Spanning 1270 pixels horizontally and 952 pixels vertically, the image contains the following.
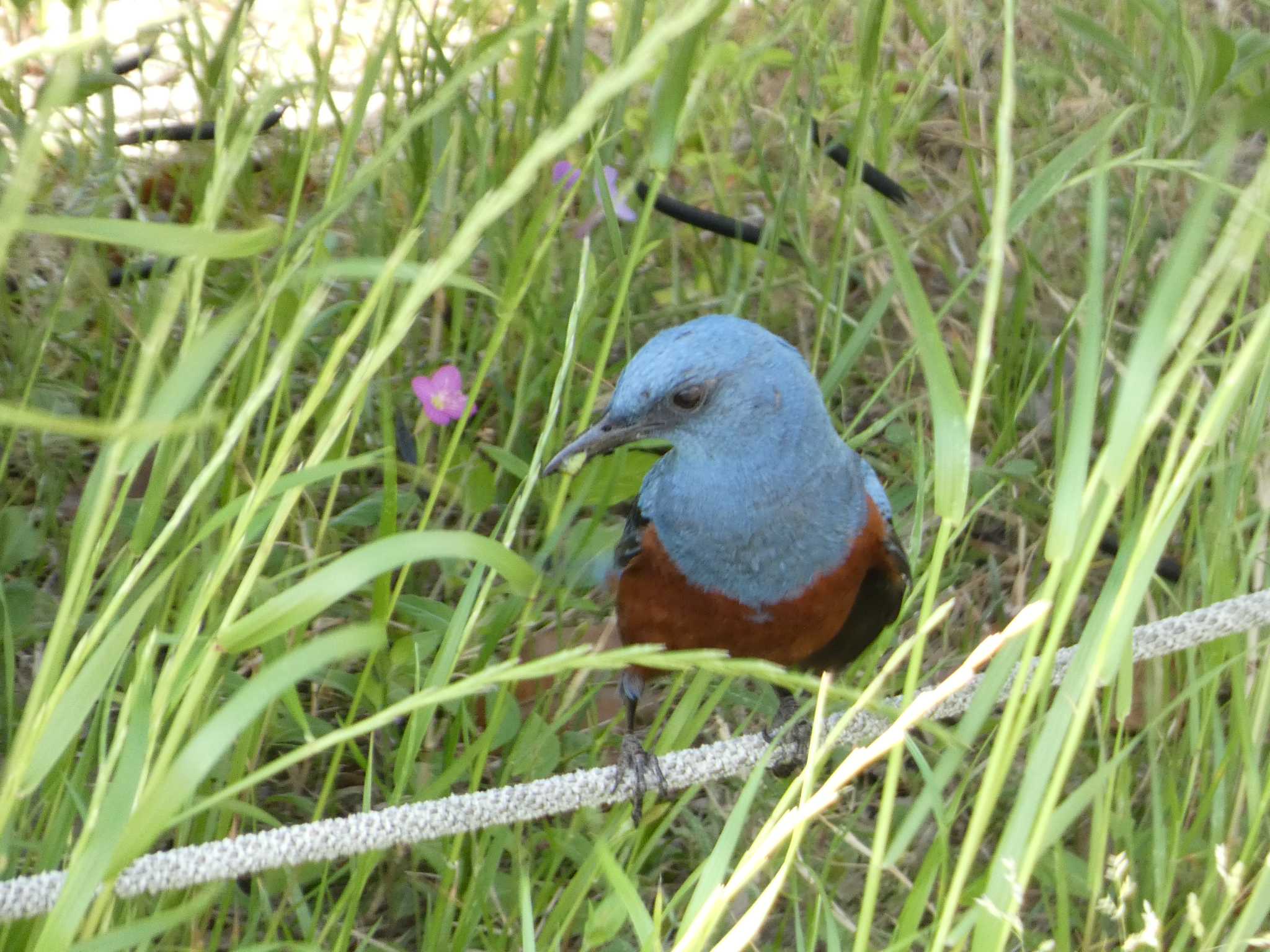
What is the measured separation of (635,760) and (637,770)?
7 cm

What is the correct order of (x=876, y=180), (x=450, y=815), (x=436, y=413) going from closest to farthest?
(x=450, y=815) → (x=436, y=413) → (x=876, y=180)

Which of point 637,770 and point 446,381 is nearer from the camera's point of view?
point 637,770

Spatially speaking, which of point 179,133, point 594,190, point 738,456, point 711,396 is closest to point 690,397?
point 711,396

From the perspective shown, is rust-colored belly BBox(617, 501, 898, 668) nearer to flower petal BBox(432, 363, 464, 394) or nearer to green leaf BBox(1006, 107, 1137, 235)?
flower petal BBox(432, 363, 464, 394)

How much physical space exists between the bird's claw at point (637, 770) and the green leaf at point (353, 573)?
0.78 meters

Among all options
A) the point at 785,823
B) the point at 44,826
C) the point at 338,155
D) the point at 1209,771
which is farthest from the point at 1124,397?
the point at 44,826

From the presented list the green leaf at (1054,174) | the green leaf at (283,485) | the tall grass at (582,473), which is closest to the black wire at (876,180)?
the tall grass at (582,473)

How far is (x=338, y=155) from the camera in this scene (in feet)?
4.38

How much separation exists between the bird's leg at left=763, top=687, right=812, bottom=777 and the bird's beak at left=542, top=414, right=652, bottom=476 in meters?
0.62

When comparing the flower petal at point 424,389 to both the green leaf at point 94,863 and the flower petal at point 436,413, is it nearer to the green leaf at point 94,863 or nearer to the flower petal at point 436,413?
the flower petal at point 436,413

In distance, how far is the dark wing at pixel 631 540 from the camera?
2104 millimetres

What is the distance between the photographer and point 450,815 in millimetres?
1342

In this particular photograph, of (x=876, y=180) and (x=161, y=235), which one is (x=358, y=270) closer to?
(x=161, y=235)

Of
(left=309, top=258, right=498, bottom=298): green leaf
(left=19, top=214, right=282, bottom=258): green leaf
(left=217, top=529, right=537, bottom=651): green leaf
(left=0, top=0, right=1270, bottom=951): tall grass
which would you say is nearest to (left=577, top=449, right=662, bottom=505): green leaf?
(left=0, top=0, right=1270, bottom=951): tall grass
